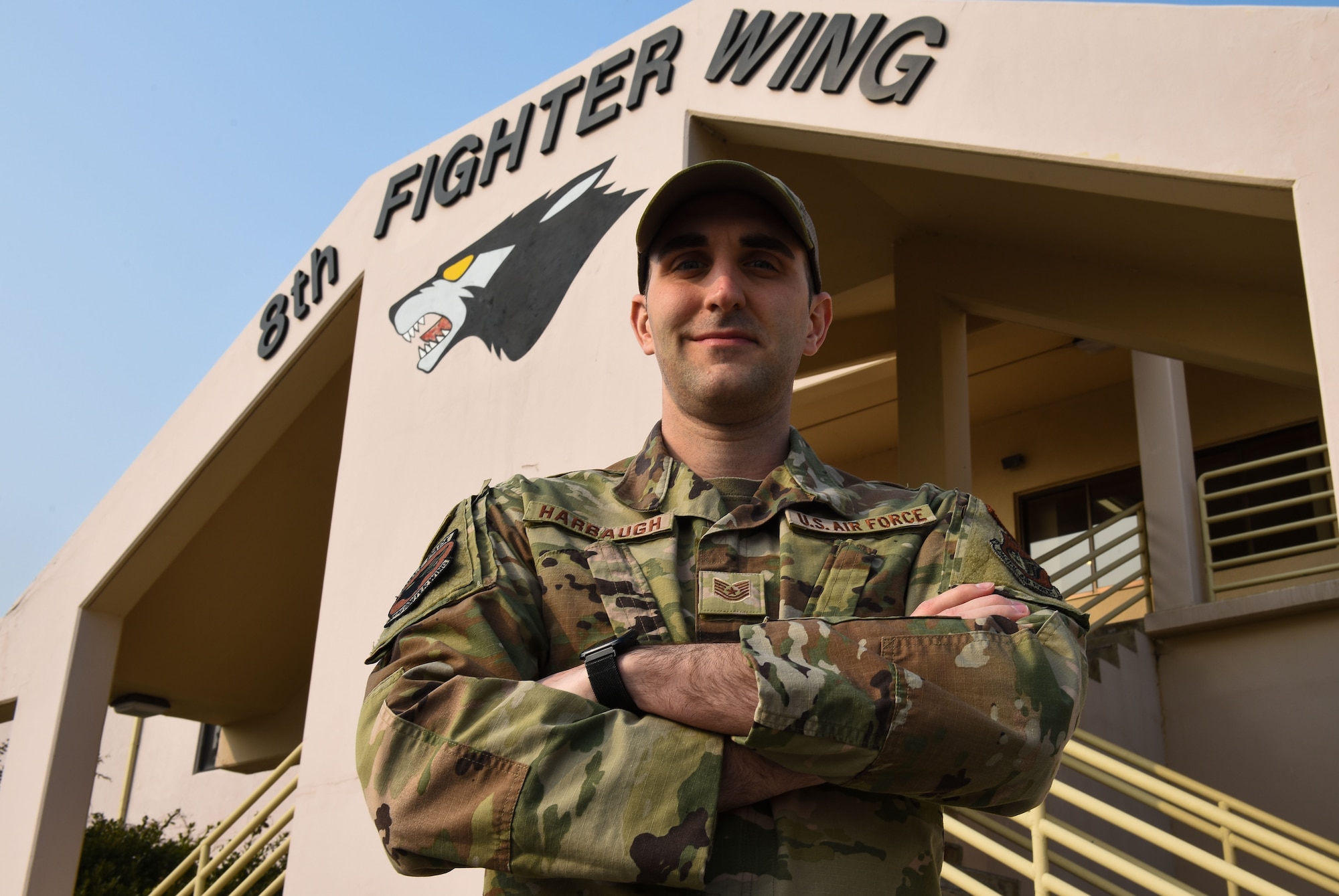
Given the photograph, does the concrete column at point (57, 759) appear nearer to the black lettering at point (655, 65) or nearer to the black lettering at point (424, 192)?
the black lettering at point (424, 192)

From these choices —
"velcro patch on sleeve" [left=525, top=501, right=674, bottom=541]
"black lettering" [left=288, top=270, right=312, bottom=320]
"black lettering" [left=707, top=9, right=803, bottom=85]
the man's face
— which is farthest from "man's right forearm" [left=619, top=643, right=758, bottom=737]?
"black lettering" [left=288, top=270, right=312, bottom=320]

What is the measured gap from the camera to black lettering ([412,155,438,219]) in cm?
620

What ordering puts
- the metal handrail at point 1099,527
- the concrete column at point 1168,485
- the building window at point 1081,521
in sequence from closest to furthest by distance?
the concrete column at point 1168,485
the metal handrail at point 1099,527
the building window at point 1081,521

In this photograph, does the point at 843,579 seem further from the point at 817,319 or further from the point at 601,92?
the point at 601,92

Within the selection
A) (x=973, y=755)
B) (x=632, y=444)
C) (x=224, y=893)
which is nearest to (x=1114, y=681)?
(x=632, y=444)

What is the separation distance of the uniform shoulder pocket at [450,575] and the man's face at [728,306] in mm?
446

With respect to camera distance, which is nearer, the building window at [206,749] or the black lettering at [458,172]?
the black lettering at [458,172]

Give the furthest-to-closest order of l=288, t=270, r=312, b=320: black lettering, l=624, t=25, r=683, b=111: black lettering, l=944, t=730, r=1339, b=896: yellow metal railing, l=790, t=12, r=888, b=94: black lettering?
l=288, t=270, r=312, b=320: black lettering
l=624, t=25, r=683, b=111: black lettering
l=790, t=12, r=888, b=94: black lettering
l=944, t=730, r=1339, b=896: yellow metal railing

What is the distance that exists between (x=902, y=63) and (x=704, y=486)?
2.97 metres

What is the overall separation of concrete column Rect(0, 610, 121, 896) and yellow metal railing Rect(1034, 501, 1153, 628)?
593 centimetres

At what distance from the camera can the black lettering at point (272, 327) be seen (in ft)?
22.5

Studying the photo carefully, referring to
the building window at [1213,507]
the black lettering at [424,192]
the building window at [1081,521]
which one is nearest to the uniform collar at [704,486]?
the black lettering at [424,192]

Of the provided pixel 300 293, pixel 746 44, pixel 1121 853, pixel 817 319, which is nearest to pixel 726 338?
pixel 817 319

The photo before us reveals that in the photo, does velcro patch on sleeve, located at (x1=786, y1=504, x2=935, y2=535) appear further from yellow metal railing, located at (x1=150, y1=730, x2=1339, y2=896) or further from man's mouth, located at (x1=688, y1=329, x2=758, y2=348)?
yellow metal railing, located at (x1=150, y1=730, x2=1339, y2=896)
